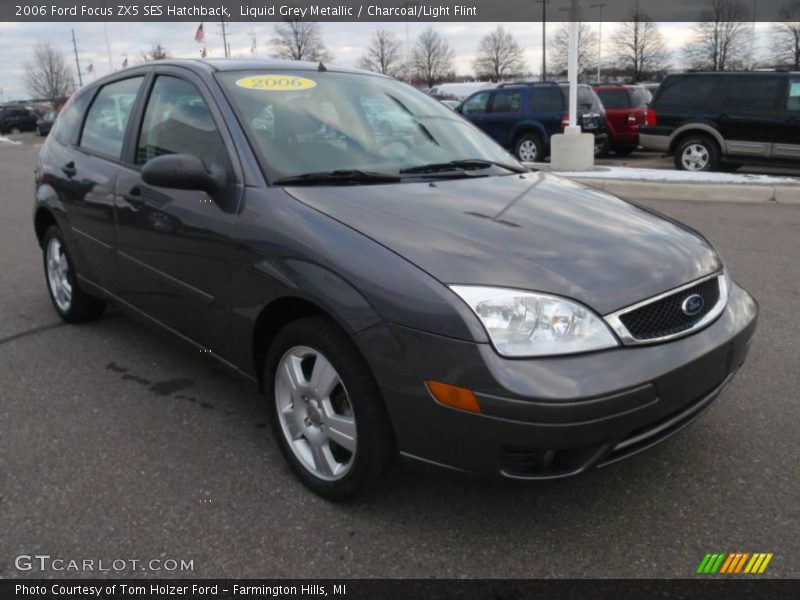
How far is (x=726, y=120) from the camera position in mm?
11992

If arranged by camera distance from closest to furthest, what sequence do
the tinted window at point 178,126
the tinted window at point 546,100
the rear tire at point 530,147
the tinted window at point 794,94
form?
the tinted window at point 178,126
the tinted window at point 794,94
the tinted window at point 546,100
the rear tire at point 530,147

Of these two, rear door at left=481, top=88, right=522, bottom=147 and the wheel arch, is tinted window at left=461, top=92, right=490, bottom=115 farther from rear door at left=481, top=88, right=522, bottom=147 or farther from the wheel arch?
the wheel arch

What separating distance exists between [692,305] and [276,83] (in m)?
2.11

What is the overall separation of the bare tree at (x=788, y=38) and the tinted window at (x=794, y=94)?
48546 millimetres

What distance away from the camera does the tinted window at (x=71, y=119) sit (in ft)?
15.0

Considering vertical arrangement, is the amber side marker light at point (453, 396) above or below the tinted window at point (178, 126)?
below

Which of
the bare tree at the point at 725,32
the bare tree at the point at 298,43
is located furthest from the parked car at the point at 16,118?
the bare tree at the point at 725,32

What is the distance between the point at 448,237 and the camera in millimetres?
2492

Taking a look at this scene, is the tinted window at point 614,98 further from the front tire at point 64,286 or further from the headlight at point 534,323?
the headlight at point 534,323

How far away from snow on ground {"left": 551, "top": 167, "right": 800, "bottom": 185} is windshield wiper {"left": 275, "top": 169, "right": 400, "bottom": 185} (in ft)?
24.0

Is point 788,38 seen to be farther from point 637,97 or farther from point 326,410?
point 326,410

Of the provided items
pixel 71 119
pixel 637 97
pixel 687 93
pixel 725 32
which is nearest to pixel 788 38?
pixel 725 32

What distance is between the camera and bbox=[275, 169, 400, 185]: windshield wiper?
2.91 meters

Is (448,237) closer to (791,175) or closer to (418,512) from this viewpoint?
(418,512)
